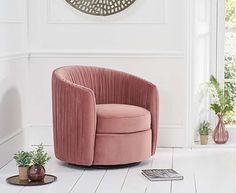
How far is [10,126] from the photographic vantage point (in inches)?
198

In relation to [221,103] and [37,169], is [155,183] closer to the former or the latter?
[37,169]

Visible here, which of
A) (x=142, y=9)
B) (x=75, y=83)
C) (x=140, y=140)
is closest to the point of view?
(x=140, y=140)

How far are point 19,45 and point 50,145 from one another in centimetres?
101

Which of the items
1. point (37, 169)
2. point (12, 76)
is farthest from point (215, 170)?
point (12, 76)

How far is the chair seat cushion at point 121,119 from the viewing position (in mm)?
4594

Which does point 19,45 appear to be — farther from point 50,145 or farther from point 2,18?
point 50,145

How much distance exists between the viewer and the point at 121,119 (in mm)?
4605

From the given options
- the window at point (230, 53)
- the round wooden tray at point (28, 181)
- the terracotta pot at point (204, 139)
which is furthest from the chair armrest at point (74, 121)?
the window at point (230, 53)

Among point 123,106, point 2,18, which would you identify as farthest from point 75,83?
point 2,18

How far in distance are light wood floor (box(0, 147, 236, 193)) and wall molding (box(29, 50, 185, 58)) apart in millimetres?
892

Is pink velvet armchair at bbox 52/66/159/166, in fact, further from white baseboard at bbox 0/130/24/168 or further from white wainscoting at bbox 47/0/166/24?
white wainscoting at bbox 47/0/166/24

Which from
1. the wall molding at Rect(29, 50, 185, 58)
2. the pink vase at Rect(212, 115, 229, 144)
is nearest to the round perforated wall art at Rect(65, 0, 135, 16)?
the wall molding at Rect(29, 50, 185, 58)

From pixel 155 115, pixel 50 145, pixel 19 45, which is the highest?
pixel 19 45

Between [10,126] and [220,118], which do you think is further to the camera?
[220,118]
